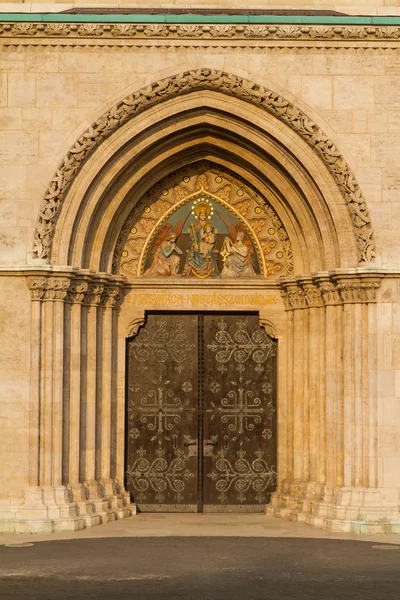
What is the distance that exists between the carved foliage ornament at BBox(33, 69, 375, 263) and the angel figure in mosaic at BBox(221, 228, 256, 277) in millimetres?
2148

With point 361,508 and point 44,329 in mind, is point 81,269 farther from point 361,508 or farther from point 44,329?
point 361,508

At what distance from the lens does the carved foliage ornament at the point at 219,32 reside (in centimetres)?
1891

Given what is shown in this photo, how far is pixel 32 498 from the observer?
1845 centimetres

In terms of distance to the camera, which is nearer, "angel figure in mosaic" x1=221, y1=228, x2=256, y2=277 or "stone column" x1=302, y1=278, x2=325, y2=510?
"stone column" x1=302, y1=278, x2=325, y2=510

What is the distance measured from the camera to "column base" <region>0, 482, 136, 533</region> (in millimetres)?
18281

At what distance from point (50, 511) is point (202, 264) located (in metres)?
4.39

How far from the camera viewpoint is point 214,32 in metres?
19.0

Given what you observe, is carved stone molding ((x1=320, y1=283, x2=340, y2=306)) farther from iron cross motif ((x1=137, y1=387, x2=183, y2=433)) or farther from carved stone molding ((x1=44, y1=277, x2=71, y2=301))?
carved stone molding ((x1=44, y1=277, x2=71, y2=301))

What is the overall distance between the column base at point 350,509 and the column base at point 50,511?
113 inches

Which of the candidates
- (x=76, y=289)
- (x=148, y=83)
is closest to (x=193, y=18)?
(x=148, y=83)

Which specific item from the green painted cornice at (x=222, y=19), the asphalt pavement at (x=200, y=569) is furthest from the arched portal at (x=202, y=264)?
the asphalt pavement at (x=200, y=569)

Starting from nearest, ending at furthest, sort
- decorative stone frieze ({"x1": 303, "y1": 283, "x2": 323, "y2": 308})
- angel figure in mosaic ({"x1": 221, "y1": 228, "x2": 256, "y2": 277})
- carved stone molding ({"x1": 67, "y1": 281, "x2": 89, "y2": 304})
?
carved stone molding ({"x1": 67, "y1": 281, "x2": 89, "y2": 304}), decorative stone frieze ({"x1": 303, "y1": 283, "x2": 323, "y2": 308}), angel figure in mosaic ({"x1": 221, "y1": 228, "x2": 256, "y2": 277})

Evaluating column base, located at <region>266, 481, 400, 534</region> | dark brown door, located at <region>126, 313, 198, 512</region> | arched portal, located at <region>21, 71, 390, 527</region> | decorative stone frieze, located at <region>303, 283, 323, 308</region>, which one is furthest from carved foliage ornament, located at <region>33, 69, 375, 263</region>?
column base, located at <region>266, 481, 400, 534</region>

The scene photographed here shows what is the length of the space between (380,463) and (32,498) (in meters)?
4.60
